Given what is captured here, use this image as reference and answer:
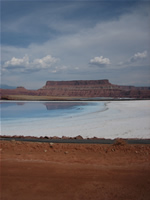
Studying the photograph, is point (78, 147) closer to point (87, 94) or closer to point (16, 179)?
point (16, 179)

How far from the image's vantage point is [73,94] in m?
159

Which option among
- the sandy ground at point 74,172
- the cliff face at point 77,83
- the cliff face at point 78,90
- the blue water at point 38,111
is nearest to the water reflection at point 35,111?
the blue water at point 38,111

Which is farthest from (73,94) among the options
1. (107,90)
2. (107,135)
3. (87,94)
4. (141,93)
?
(107,135)

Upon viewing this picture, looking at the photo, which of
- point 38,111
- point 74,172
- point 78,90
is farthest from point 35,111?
point 78,90

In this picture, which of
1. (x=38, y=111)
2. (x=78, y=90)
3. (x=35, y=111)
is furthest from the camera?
(x=78, y=90)

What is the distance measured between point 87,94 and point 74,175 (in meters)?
150

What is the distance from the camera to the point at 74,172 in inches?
212

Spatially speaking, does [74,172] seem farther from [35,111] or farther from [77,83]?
[77,83]

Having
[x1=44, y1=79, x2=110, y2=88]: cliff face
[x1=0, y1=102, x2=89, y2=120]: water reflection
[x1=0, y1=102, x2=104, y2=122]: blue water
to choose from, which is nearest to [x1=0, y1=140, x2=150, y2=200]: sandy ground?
[x1=0, y1=102, x2=104, y2=122]: blue water

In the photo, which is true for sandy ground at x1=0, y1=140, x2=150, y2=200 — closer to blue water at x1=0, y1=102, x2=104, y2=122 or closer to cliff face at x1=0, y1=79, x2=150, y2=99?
blue water at x1=0, y1=102, x2=104, y2=122

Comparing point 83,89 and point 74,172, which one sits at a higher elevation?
point 83,89

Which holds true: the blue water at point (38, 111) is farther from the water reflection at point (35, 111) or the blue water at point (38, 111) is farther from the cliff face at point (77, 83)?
the cliff face at point (77, 83)

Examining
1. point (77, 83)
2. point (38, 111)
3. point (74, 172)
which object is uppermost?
point (77, 83)

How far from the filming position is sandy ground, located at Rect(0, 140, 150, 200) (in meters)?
4.33
